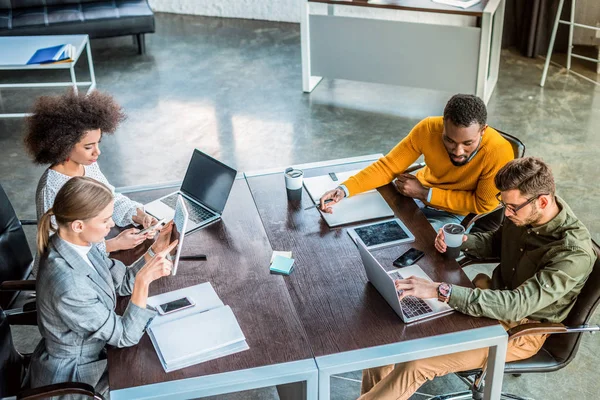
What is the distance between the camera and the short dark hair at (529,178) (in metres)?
2.52

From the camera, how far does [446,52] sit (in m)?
5.63

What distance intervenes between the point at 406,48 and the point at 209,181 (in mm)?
3090

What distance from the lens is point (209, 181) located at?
3.16 meters

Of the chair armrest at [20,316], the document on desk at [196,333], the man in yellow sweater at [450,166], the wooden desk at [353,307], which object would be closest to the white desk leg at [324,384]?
the wooden desk at [353,307]

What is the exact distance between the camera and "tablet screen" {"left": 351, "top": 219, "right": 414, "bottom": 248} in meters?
2.91

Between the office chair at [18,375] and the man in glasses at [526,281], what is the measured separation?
1.05 meters

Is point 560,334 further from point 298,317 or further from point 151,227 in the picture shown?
point 151,227

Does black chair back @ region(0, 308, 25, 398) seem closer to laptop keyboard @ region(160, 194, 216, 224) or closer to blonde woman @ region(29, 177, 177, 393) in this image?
blonde woman @ region(29, 177, 177, 393)

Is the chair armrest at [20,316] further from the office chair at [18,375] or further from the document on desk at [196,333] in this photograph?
the document on desk at [196,333]

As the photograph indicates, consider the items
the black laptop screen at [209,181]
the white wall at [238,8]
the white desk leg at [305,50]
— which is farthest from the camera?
the white wall at [238,8]

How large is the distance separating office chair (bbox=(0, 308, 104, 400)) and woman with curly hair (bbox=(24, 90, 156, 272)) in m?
0.45

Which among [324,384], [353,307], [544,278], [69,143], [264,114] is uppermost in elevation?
[69,143]

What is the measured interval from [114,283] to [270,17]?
19.0ft

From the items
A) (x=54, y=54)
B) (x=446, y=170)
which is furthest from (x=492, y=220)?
(x=54, y=54)
